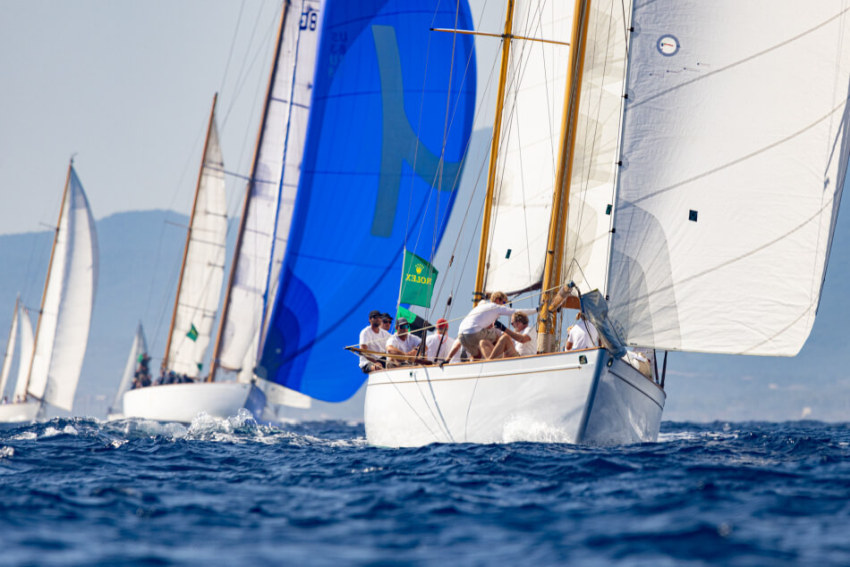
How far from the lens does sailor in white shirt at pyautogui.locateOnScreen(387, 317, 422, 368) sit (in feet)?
46.0

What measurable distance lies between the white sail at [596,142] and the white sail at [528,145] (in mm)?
2139

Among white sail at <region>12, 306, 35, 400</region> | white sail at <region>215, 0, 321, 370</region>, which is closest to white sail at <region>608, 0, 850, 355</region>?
white sail at <region>215, 0, 321, 370</region>

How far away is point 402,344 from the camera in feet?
47.0

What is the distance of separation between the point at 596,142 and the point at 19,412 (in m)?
31.1

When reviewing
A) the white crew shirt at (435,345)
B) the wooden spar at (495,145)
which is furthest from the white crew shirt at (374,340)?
the wooden spar at (495,145)

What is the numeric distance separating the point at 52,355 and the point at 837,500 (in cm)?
3494

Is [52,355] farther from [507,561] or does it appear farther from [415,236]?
[507,561]

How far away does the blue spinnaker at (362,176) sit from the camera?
74.2ft

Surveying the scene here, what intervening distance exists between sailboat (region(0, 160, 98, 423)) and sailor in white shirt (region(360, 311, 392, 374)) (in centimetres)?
2537

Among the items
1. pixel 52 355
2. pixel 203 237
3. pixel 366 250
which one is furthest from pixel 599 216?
pixel 52 355

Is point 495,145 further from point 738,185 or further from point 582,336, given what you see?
point 738,185

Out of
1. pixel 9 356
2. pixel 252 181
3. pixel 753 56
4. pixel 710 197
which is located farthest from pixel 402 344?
pixel 9 356

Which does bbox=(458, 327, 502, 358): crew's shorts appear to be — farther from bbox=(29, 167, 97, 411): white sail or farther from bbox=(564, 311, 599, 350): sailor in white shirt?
bbox=(29, 167, 97, 411): white sail

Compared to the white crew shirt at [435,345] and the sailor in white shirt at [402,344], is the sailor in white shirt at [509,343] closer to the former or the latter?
the white crew shirt at [435,345]
